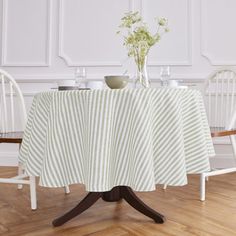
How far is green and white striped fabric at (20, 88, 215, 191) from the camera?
3.91 feet

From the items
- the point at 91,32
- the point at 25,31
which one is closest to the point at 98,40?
the point at 91,32

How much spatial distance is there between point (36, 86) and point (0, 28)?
77 cm

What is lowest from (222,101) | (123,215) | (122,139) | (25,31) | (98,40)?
(123,215)

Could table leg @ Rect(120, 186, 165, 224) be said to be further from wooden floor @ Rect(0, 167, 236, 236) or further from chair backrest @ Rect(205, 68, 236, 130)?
chair backrest @ Rect(205, 68, 236, 130)

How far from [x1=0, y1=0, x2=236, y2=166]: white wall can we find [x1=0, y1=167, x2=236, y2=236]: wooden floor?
3.84 ft

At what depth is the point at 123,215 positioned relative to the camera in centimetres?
158

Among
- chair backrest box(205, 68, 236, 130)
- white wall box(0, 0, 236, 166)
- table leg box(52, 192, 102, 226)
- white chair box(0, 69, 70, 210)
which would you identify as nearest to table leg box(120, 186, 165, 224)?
table leg box(52, 192, 102, 226)

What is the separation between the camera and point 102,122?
1.21 m

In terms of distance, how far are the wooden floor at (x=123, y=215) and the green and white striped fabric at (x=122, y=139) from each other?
291 mm

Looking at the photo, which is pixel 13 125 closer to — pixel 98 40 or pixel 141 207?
pixel 141 207

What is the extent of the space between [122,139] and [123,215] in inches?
22.2

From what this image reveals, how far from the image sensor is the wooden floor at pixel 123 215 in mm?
1377

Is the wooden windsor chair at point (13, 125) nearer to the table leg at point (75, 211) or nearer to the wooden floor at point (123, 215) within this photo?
the wooden floor at point (123, 215)

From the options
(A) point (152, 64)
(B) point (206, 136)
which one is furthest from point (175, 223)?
(A) point (152, 64)
